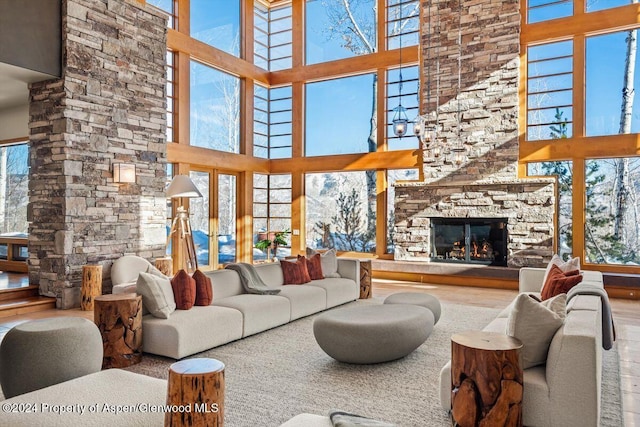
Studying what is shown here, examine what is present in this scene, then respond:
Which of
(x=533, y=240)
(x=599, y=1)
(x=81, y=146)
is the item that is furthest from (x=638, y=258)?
(x=81, y=146)

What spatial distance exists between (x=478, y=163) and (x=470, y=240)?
1465 mm

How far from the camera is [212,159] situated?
372 inches

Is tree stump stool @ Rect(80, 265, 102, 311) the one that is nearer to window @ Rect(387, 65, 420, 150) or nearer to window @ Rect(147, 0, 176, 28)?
window @ Rect(147, 0, 176, 28)

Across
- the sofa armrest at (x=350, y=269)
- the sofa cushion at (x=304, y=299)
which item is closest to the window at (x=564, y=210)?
the sofa armrest at (x=350, y=269)

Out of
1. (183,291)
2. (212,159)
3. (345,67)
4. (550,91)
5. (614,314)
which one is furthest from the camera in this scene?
(345,67)

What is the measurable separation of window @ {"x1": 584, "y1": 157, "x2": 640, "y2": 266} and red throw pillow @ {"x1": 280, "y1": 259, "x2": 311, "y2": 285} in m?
5.19

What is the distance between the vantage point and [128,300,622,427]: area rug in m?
2.95

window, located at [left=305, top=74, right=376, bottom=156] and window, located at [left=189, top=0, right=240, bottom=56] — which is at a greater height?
window, located at [left=189, top=0, right=240, bottom=56]

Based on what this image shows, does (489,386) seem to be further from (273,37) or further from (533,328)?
(273,37)

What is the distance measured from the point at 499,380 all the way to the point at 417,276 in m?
6.45

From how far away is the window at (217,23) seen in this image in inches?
373

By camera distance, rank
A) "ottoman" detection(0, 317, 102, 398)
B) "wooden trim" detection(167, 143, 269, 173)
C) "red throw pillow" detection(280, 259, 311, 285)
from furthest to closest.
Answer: "wooden trim" detection(167, 143, 269, 173), "red throw pillow" detection(280, 259, 311, 285), "ottoman" detection(0, 317, 102, 398)

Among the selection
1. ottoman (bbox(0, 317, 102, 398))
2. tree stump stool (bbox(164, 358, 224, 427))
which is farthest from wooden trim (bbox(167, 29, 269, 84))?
tree stump stool (bbox(164, 358, 224, 427))

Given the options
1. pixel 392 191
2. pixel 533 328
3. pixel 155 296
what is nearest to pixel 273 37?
pixel 392 191
